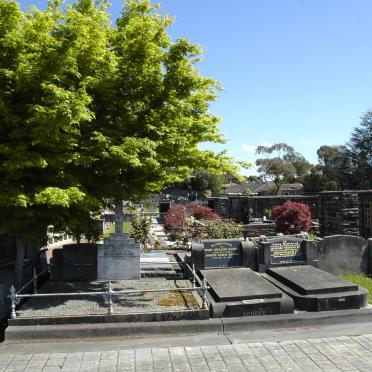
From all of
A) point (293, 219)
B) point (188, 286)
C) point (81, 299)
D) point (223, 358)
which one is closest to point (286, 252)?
point (188, 286)

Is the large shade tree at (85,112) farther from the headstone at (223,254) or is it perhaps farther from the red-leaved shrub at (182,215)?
the red-leaved shrub at (182,215)

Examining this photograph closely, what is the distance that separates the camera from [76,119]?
9062 millimetres

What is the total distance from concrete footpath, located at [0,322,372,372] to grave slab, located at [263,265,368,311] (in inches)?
31.8

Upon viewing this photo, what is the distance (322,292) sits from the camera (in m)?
10.6

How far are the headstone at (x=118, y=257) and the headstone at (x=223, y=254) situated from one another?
1808 mm

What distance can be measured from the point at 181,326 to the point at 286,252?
5.35m

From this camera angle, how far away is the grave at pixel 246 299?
9.91 metres

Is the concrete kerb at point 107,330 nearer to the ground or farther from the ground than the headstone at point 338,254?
nearer to the ground

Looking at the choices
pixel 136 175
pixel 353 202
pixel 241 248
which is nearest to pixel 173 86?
pixel 136 175

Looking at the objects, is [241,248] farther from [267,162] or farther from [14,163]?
[267,162]

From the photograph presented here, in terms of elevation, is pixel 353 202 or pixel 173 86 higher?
pixel 173 86

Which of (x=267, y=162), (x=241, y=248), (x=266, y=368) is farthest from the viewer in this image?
(x=267, y=162)

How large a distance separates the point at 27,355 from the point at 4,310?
3.19 meters

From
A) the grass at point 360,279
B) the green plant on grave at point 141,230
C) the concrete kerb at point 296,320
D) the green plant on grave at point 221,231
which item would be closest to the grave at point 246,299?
the concrete kerb at point 296,320
